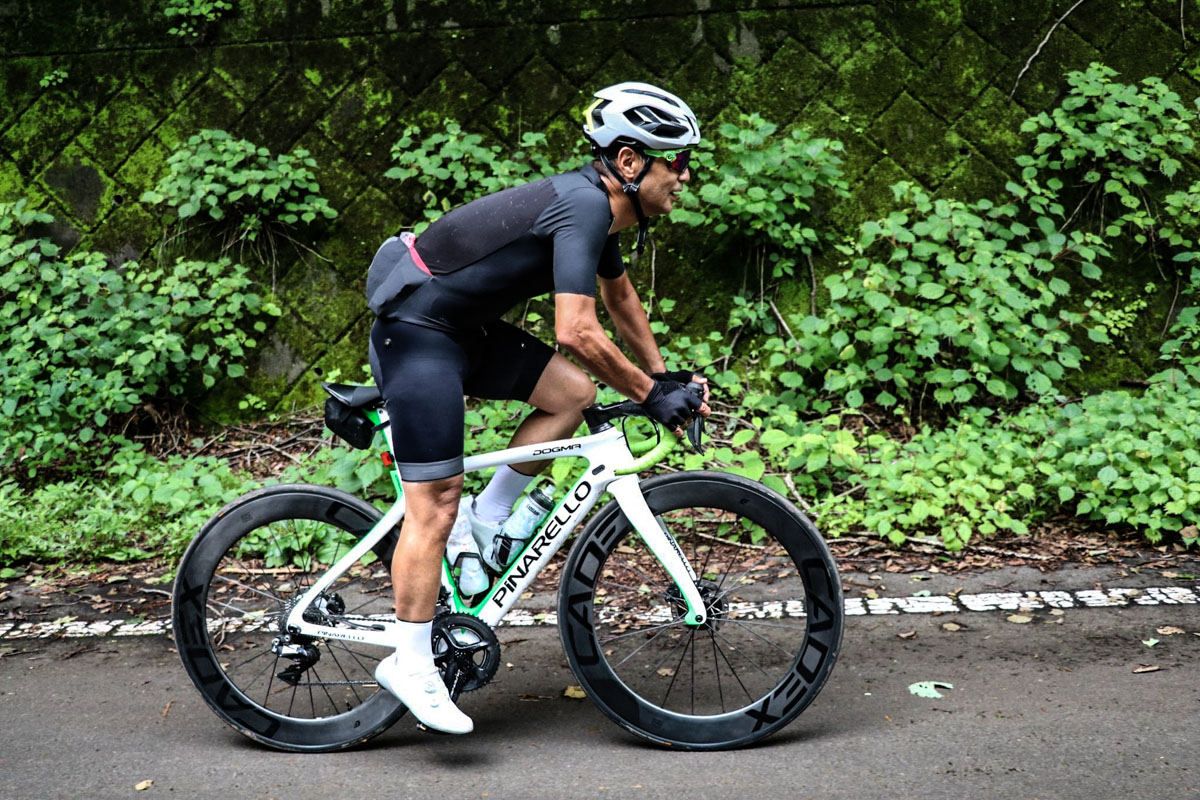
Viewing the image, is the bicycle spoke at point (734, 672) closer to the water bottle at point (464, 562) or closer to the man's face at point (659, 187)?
the water bottle at point (464, 562)

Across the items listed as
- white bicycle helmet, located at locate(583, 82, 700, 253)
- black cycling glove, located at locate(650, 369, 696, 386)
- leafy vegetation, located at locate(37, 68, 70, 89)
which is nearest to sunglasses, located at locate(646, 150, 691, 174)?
white bicycle helmet, located at locate(583, 82, 700, 253)

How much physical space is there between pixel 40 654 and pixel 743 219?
467cm

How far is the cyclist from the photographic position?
314 centimetres

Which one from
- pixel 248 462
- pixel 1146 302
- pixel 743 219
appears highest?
pixel 743 219

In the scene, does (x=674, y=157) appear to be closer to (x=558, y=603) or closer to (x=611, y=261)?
(x=611, y=261)

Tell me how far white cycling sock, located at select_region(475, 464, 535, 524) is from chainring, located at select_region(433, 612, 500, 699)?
34 cm

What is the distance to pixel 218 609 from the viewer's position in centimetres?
433

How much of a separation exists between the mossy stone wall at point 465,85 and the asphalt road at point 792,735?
3.33 m

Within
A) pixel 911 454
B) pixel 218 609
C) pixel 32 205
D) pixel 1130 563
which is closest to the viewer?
pixel 218 609

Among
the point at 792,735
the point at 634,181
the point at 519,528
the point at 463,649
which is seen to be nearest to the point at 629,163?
the point at 634,181

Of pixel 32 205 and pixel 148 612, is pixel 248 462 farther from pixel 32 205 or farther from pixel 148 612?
pixel 32 205

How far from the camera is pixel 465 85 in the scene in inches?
284

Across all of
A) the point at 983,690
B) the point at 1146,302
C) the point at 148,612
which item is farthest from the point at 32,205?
the point at 1146,302

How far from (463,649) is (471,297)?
112 cm
